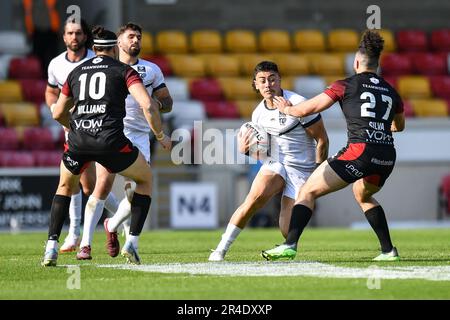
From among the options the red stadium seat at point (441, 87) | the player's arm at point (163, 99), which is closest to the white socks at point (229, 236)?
the player's arm at point (163, 99)

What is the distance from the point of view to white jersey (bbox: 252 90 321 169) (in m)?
10.9

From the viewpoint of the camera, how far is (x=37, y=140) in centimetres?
2269

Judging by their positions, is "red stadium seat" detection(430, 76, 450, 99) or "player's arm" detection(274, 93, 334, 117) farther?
"red stadium seat" detection(430, 76, 450, 99)

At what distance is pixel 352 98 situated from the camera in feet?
32.7

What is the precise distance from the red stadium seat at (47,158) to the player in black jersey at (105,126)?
39.5 feet

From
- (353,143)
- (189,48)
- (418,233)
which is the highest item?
(189,48)

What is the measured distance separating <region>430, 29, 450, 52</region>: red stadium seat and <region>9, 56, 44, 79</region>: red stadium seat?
9.38 m

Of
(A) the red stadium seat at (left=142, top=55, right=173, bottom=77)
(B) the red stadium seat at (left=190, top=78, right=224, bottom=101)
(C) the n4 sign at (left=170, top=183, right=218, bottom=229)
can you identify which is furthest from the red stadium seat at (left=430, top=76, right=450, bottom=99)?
(C) the n4 sign at (left=170, top=183, right=218, bottom=229)

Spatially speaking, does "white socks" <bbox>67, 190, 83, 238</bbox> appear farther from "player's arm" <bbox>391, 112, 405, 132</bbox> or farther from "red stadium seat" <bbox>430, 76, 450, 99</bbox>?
"red stadium seat" <bbox>430, 76, 450, 99</bbox>

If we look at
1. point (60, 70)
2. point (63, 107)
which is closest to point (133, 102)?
point (60, 70)

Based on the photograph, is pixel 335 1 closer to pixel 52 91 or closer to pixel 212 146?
pixel 212 146
